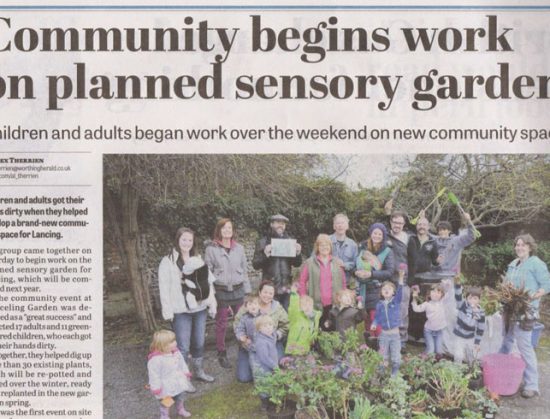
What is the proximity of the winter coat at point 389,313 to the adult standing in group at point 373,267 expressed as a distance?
0.07 feet

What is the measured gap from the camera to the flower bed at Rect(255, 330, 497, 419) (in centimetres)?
201

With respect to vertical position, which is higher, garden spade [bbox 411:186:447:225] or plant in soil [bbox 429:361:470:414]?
garden spade [bbox 411:186:447:225]

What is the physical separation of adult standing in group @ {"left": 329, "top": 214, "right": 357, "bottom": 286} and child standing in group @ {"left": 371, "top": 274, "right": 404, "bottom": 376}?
0.16m

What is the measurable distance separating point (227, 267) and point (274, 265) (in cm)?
20

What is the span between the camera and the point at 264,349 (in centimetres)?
209

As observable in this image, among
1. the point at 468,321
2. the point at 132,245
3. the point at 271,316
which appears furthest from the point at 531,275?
the point at 132,245

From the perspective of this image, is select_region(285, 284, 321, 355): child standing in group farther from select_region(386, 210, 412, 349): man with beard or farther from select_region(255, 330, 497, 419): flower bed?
select_region(386, 210, 412, 349): man with beard

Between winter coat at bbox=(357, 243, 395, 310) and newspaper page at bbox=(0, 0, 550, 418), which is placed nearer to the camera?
newspaper page at bbox=(0, 0, 550, 418)

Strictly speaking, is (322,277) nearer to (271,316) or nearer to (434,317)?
(271,316)

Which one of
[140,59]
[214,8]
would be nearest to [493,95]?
[214,8]

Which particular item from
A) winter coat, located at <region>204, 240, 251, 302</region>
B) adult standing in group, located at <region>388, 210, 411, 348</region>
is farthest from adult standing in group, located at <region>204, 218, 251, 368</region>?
adult standing in group, located at <region>388, 210, 411, 348</region>

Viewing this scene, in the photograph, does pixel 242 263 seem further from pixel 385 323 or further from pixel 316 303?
pixel 385 323

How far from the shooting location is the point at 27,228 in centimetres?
201

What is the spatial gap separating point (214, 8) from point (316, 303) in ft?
4.07
